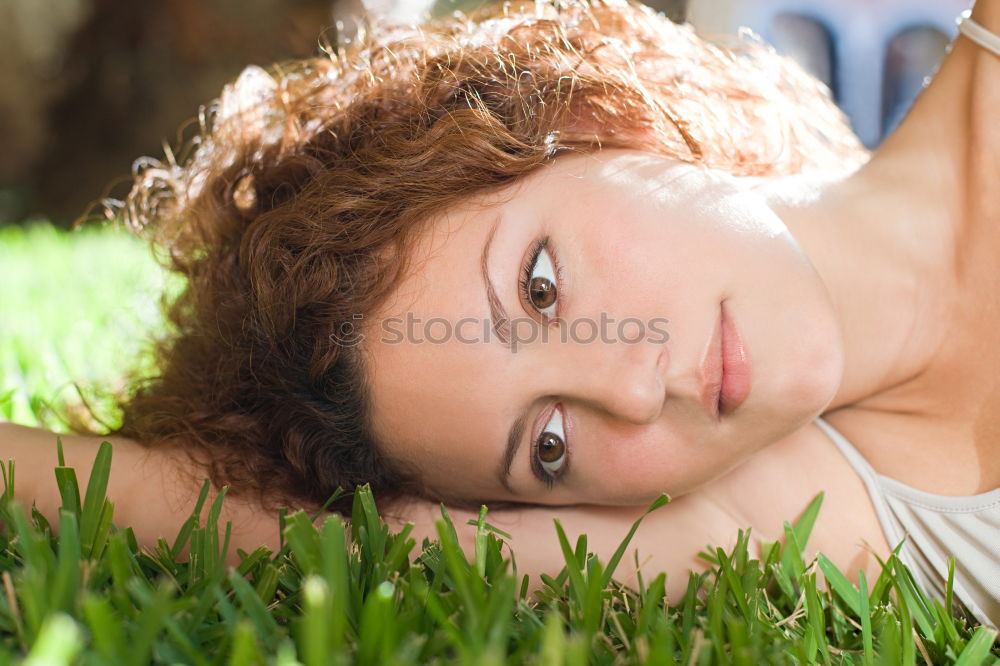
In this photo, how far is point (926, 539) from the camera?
1.59 meters

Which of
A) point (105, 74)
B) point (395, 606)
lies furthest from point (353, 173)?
point (105, 74)

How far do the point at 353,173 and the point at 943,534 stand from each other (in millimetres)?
1278

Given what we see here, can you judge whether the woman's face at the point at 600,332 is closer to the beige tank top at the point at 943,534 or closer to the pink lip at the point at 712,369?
the pink lip at the point at 712,369

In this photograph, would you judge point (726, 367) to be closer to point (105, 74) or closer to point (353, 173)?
point (353, 173)

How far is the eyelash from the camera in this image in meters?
1.39

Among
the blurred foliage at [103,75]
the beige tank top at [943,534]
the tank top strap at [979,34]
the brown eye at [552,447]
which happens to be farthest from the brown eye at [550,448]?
the blurred foliage at [103,75]

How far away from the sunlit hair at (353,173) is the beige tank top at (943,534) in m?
0.71

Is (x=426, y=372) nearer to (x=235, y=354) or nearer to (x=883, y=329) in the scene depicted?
(x=235, y=354)

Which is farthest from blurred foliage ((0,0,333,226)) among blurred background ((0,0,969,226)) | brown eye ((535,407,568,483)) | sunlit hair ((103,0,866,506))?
brown eye ((535,407,568,483))

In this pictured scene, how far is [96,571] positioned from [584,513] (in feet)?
2.93

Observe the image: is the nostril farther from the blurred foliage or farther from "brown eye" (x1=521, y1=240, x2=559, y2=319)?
the blurred foliage

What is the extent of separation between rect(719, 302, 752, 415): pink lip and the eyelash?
27 cm

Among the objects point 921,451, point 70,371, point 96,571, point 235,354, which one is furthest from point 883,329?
point 70,371

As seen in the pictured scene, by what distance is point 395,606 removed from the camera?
106cm
